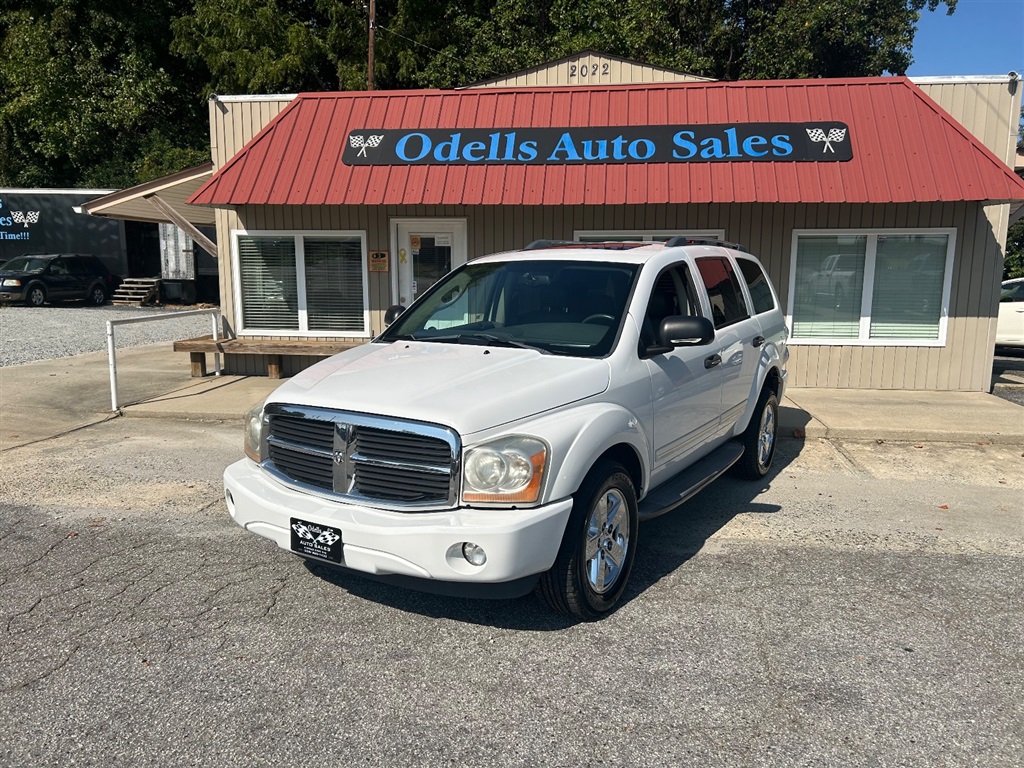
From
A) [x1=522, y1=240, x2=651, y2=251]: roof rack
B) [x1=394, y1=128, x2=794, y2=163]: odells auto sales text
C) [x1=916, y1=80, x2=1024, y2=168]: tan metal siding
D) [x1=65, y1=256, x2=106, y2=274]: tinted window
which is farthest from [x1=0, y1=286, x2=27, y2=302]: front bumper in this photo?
[x1=916, y1=80, x2=1024, y2=168]: tan metal siding

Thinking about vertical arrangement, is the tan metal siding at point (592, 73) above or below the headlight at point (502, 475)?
above

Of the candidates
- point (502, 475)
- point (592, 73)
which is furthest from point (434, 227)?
point (502, 475)

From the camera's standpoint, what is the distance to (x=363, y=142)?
413 inches

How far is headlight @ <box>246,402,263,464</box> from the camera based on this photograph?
409 cm

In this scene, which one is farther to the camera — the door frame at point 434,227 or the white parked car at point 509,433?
the door frame at point 434,227

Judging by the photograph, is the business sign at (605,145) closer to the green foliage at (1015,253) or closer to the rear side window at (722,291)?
the rear side window at (722,291)

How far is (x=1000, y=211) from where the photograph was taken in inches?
398

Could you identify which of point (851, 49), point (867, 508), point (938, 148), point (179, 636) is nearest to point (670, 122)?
point (938, 148)

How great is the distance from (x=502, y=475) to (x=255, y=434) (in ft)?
4.96

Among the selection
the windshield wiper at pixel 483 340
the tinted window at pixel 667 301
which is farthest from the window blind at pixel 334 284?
the tinted window at pixel 667 301

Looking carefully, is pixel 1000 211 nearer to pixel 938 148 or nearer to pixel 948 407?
pixel 938 148

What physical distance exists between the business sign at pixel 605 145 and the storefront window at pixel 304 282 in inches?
61.7

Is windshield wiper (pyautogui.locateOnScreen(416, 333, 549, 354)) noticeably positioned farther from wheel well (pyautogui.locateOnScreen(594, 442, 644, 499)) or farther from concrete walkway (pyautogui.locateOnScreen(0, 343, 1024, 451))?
concrete walkway (pyautogui.locateOnScreen(0, 343, 1024, 451))

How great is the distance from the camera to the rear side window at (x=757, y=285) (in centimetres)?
631
